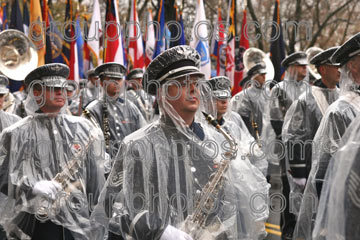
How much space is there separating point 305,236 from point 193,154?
134 cm

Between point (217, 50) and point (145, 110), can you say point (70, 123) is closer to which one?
point (145, 110)

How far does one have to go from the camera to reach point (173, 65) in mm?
3857

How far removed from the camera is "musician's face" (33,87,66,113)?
508 centimetres

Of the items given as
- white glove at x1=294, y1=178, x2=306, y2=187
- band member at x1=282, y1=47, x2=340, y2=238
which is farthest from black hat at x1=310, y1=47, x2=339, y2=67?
white glove at x1=294, y1=178, x2=306, y2=187

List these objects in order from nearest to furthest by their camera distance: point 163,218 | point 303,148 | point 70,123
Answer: point 163,218, point 70,123, point 303,148

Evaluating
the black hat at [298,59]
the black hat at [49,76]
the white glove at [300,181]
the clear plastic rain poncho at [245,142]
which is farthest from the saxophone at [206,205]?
the black hat at [298,59]

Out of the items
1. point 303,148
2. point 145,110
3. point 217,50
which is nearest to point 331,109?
point 303,148

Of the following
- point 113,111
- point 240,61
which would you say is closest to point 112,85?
point 113,111

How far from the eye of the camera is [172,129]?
3.76 m

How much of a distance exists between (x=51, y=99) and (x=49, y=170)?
2.01 feet

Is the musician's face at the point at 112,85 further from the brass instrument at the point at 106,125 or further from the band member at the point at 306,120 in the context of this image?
the band member at the point at 306,120

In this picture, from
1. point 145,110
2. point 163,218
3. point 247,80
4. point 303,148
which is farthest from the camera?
point 247,80

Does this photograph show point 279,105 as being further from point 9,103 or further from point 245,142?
point 9,103

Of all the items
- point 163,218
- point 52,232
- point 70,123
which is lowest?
point 52,232
